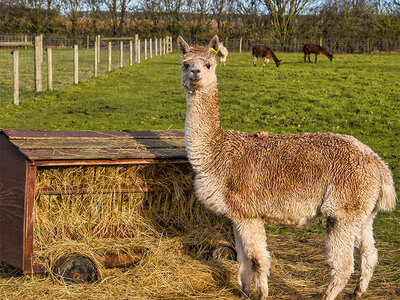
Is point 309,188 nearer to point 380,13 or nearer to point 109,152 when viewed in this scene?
point 109,152

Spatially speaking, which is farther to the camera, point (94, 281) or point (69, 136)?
point (69, 136)

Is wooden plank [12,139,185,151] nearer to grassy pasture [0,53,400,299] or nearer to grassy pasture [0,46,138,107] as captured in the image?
grassy pasture [0,53,400,299]

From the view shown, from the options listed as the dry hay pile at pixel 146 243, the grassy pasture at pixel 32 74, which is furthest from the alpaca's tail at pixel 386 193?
the grassy pasture at pixel 32 74

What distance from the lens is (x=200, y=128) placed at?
466 cm

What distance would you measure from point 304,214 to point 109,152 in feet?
6.82

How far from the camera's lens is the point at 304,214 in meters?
4.41

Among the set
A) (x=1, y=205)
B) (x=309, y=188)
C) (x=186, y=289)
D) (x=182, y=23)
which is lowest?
(x=186, y=289)

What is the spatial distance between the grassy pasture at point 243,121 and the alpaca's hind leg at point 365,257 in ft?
0.66

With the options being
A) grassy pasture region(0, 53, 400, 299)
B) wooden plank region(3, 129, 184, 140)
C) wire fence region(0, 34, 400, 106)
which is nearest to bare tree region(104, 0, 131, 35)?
wire fence region(0, 34, 400, 106)

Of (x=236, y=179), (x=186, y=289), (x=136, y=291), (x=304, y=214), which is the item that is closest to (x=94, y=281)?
(x=136, y=291)

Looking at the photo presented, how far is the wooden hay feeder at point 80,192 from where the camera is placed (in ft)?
15.4

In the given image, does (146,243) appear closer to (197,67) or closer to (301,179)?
(301,179)

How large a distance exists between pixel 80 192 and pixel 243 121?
28.5 ft

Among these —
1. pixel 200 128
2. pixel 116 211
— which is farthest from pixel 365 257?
pixel 116 211
